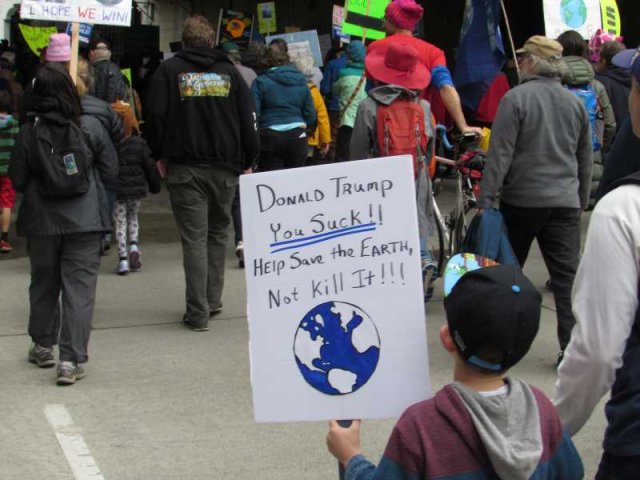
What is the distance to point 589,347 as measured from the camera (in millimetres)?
2426

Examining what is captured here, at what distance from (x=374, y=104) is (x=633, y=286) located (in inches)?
180

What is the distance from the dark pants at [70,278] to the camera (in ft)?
19.1

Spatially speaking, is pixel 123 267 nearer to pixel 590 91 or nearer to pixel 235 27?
pixel 590 91

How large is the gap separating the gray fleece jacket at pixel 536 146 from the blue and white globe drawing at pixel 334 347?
3183 millimetres

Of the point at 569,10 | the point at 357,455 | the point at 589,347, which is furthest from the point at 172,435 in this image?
the point at 569,10

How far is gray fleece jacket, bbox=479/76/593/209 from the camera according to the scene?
235 inches

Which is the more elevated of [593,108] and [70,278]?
[593,108]

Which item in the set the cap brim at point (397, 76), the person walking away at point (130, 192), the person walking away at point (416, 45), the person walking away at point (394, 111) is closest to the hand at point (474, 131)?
the person walking away at point (416, 45)

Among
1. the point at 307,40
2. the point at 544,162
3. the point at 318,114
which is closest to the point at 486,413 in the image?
the point at 544,162

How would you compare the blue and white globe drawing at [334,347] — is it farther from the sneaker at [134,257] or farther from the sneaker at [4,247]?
the sneaker at [4,247]

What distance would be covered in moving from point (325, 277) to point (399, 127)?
393 cm

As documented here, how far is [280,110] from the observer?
29.9 feet

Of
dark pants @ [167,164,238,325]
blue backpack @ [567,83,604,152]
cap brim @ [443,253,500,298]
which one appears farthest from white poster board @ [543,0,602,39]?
cap brim @ [443,253,500,298]

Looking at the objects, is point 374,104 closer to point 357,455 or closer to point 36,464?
point 36,464
